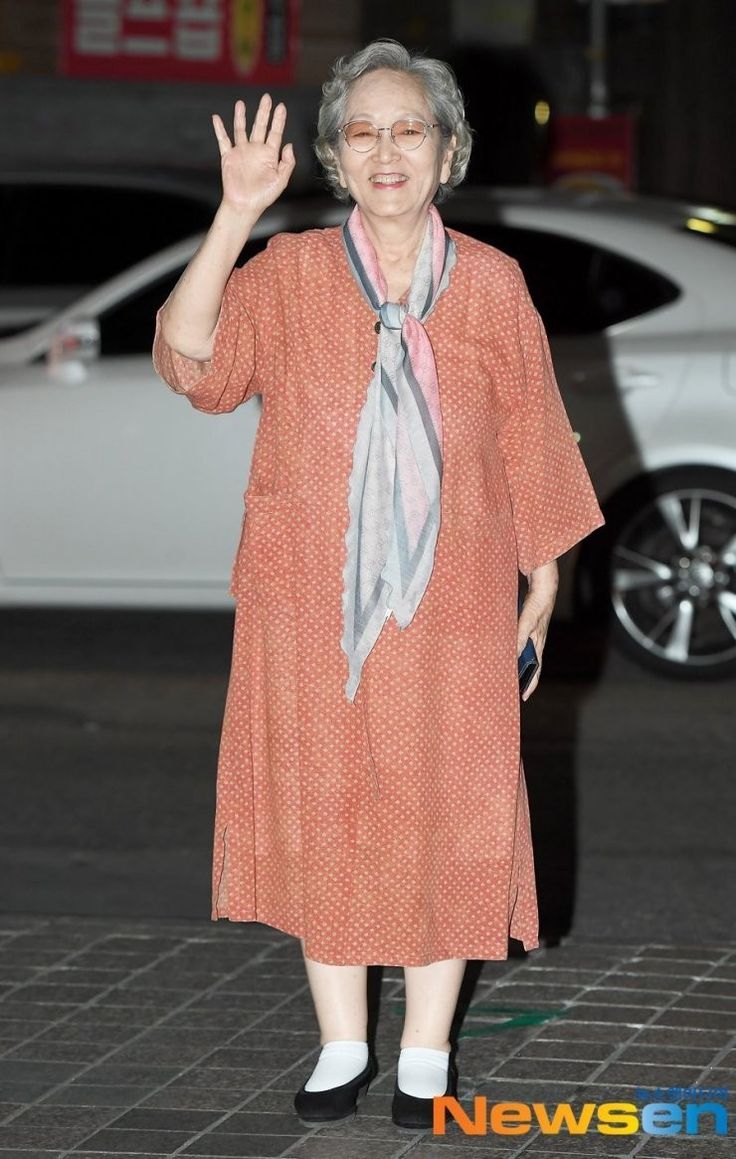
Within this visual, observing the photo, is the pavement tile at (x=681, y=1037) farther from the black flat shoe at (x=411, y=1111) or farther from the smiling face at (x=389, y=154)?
the smiling face at (x=389, y=154)

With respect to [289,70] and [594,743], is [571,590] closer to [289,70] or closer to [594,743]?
[594,743]

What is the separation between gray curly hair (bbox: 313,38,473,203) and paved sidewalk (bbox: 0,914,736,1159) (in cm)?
174

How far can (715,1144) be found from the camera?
383cm

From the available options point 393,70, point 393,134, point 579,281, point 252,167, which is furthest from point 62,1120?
point 579,281

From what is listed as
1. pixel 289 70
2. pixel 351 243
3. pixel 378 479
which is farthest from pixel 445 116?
pixel 289 70

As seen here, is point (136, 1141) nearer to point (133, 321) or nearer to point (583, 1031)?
point (583, 1031)

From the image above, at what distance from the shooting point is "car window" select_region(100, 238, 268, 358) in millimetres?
8266

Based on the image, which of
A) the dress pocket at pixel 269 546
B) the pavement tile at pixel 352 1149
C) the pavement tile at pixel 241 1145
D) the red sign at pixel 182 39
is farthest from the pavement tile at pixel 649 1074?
the red sign at pixel 182 39

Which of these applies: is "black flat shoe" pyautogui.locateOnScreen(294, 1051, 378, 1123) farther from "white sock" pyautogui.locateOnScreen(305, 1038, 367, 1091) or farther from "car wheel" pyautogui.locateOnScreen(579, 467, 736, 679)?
"car wheel" pyautogui.locateOnScreen(579, 467, 736, 679)

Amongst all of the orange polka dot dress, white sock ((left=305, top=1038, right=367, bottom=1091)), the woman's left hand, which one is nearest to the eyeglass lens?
the orange polka dot dress

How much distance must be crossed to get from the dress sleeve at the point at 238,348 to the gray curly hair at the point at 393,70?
0.22m

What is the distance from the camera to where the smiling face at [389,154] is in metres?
3.73

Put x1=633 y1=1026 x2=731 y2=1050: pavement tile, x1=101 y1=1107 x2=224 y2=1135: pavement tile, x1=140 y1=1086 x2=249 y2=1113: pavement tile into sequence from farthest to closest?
1. x1=633 y1=1026 x2=731 y2=1050: pavement tile
2. x1=140 y1=1086 x2=249 y2=1113: pavement tile
3. x1=101 y1=1107 x2=224 y2=1135: pavement tile

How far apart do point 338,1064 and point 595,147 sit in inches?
604
